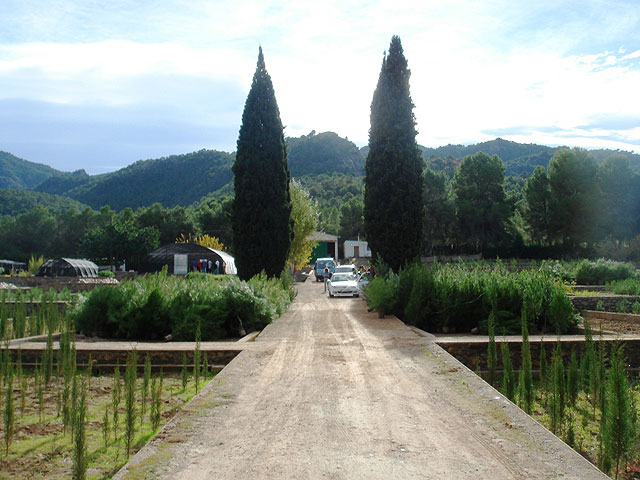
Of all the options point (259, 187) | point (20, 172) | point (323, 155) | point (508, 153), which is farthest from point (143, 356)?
point (20, 172)

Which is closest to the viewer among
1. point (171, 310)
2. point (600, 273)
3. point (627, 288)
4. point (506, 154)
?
point (171, 310)

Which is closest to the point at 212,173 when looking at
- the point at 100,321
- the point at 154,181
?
the point at 154,181

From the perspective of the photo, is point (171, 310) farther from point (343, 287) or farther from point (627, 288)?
point (627, 288)

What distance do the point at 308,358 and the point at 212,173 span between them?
334 feet

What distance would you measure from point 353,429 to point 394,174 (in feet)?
54.2

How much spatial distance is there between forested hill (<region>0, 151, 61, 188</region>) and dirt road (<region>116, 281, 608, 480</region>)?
159 metres

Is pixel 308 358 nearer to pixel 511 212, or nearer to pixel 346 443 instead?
pixel 346 443

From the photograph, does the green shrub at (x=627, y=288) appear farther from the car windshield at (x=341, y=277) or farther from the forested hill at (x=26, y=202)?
the forested hill at (x=26, y=202)

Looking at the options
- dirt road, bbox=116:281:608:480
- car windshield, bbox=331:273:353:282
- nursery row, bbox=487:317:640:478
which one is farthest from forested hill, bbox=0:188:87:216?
nursery row, bbox=487:317:640:478

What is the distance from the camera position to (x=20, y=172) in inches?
6097

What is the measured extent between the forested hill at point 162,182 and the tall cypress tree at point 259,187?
81.2m

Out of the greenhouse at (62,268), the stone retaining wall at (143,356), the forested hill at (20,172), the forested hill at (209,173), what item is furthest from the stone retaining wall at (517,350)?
the forested hill at (20,172)

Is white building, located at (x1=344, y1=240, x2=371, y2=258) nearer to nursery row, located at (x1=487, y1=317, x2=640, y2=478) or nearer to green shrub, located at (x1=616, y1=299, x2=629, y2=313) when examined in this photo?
green shrub, located at (x1=616, y1=299, x2=629, y2=313)

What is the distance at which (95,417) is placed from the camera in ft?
21.5
